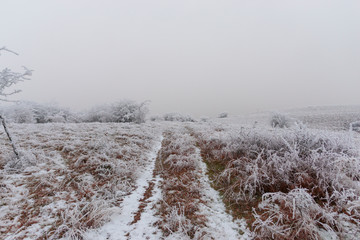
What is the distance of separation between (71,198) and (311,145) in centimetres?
618

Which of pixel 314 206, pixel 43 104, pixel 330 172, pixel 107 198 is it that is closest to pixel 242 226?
pixel 314 206

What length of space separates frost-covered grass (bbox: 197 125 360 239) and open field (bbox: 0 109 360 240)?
21 millimetres

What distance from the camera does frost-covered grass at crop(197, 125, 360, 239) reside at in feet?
8.71

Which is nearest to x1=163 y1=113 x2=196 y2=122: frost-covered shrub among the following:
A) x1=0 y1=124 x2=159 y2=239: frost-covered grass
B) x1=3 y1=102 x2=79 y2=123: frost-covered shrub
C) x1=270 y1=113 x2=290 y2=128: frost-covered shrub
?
x1=270 y1=113 x2=290 y2=128: frost-covered shrub

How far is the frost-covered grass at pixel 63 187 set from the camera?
2938 millimetres

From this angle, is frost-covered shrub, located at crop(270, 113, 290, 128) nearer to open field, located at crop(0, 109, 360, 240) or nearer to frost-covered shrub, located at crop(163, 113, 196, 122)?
frost-covered shrub, located at crop(163, 113, 196, 122)

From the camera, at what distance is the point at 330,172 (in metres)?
3.52

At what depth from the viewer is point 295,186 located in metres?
3.26

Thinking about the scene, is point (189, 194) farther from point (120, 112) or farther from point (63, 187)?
point (120, 112)

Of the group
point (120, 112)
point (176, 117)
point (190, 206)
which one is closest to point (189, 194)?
point (190, 206)

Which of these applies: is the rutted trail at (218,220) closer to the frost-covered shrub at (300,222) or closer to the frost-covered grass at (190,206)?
the frost-covered grass at (190,206)

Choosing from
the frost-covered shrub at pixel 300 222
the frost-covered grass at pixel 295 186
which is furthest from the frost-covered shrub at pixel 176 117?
the frost-covered shrub at pixel 300 222

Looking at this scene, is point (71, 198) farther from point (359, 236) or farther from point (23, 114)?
point (23, 114)

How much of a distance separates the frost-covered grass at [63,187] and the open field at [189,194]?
0.02 meters
